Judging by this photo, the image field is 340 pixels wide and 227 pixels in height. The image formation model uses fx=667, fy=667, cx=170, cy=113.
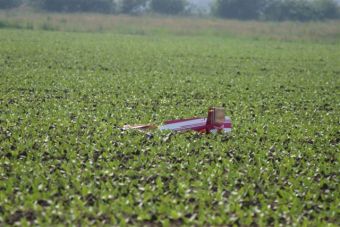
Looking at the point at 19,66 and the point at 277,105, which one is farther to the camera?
the point at 19,66

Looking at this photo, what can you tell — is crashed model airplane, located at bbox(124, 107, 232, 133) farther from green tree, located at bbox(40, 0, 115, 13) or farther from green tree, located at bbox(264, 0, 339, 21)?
green tree, located at bbox(264, 0, 339, 21)

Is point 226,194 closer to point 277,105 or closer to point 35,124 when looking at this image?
point 35,124

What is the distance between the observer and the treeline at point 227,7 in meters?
81.2

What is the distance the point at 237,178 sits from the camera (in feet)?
26.7

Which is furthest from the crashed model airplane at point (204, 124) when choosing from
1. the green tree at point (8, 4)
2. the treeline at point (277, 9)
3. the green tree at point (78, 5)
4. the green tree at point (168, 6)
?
the green tree at point (168, 6)

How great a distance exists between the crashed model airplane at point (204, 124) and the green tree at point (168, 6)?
3320 inches

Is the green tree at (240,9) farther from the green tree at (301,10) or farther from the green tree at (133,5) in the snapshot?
the green tree at (133,5)

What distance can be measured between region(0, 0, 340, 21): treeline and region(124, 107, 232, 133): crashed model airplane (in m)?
71.7

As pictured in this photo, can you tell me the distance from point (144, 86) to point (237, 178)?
9.58 meters

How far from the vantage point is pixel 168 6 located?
317 feet

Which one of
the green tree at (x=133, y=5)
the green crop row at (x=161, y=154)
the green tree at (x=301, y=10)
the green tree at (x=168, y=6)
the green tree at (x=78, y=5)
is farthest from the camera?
the green tree at (x=168, y=6)

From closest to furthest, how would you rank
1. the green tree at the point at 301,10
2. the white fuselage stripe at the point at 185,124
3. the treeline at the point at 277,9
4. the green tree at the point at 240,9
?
the white fuselage stripe at the point at 185,124
the green tree at the point at 301,10
the treeline at the point at 277,9
the green tree at the point at 240,9

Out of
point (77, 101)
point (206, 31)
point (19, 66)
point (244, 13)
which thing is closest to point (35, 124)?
point (77, 101)

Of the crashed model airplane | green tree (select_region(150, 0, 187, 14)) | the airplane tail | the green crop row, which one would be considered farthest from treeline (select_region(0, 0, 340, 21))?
the airplane tail
